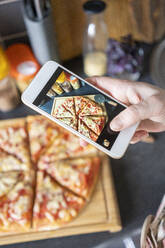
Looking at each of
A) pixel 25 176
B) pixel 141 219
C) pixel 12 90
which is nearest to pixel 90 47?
pixel 12 90

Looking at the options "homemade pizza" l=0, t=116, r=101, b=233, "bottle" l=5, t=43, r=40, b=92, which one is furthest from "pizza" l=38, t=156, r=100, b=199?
"bottle" l=5, t=43, r=40, b=92

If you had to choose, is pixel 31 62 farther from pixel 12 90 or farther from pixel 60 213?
pixel 60 213

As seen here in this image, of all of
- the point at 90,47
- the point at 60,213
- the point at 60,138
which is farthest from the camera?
the point at 90,47

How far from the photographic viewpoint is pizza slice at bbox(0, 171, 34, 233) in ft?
2.90

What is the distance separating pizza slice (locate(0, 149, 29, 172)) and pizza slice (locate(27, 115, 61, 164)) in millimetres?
43

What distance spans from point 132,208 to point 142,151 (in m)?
0.21

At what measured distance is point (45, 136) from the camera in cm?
103

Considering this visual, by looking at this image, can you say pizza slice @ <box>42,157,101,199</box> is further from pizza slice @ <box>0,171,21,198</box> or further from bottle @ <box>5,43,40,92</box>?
bottle @ <box>5,43,40,92</box>

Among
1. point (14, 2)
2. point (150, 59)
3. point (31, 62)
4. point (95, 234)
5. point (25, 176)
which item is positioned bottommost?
point (95, 234)

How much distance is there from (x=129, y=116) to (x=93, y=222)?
15.5 inches

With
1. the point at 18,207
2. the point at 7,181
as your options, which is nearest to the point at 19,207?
the point at 18,207

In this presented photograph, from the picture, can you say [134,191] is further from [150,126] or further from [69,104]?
Result: [69,104]

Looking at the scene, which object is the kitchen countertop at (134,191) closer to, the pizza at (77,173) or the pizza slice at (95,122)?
the pizza at (77,173)

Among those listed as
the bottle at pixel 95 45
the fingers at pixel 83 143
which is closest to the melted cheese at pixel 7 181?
the fingers at pixel 83 143
